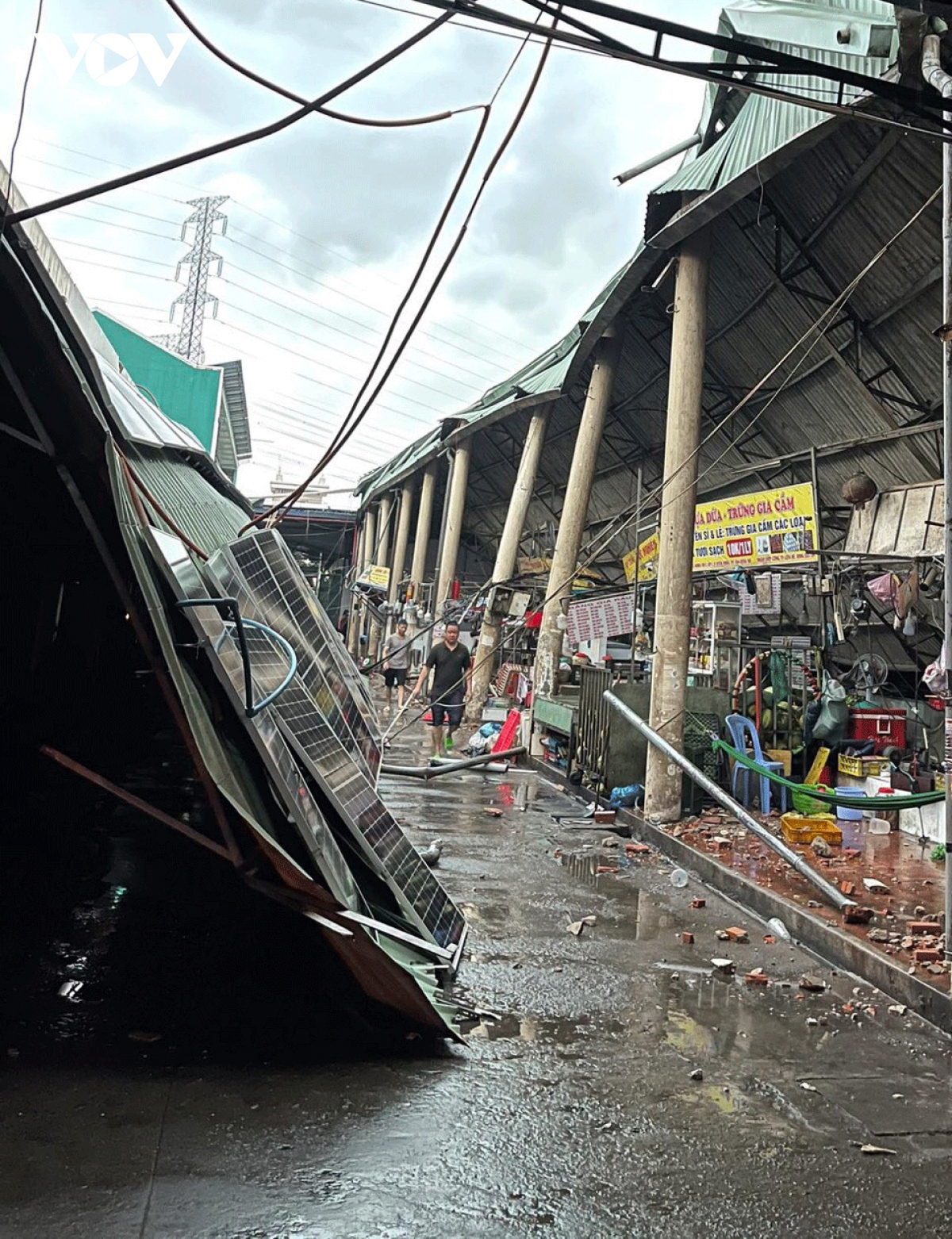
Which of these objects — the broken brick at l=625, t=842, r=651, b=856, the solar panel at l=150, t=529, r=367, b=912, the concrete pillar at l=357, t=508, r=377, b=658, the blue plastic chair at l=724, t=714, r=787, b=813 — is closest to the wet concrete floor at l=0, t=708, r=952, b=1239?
the solar panel at l=150, t=529, r=367, b=912

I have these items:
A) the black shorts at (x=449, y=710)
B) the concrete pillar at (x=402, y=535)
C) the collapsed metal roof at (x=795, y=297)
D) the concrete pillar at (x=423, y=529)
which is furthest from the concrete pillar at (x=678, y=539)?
the concrete pillar at (x=402, y=535)

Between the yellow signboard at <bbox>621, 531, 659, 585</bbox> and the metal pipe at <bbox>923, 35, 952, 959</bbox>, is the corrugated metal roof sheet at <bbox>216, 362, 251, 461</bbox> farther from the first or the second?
the metal pipe at <bbox>923, 35, 952, 959</bbox>

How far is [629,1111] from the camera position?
10.9 ft

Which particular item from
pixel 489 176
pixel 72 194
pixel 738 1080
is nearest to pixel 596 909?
pixel 738 1080

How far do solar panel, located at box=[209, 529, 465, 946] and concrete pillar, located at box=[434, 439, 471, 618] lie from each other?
604 inches

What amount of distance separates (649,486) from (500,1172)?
55.1ft

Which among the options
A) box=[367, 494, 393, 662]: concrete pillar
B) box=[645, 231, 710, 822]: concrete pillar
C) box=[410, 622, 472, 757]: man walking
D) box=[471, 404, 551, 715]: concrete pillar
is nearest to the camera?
box=[645, 231, 710, 822]: concrete pillar

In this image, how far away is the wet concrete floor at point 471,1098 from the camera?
263 cm

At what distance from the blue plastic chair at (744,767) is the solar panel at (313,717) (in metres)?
5.01

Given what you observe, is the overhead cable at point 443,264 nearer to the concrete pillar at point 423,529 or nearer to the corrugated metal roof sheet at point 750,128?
the corrugated metal roof sheet at point 750,128

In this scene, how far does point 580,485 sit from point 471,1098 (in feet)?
36.1

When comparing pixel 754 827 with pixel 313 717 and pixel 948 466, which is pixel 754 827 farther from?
pixel 313 717

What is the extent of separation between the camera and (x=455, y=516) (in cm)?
2152

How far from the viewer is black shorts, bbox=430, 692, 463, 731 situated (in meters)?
12.4
